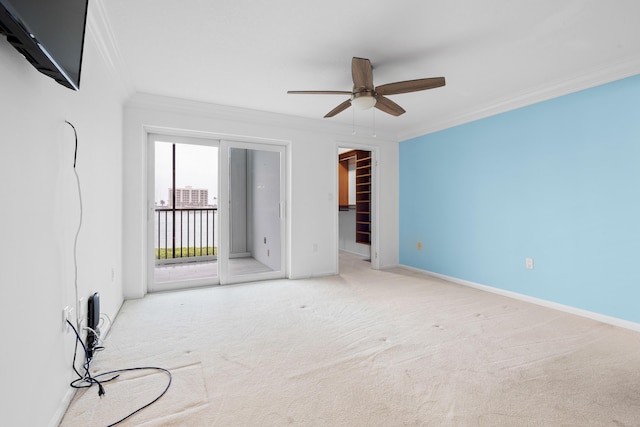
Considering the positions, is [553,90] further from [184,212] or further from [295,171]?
[184,212]

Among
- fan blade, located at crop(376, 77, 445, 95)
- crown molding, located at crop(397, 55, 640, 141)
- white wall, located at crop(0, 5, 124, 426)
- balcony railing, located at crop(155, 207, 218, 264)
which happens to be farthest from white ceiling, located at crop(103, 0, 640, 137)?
balcony railing, located at crop(155, 207, 218, 264)

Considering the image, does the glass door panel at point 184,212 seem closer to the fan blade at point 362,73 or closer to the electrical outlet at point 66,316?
the electrical outlet at point 66,316

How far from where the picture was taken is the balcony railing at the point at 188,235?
4.44 m

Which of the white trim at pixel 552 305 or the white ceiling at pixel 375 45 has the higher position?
the white ceiling at pixel 375 45

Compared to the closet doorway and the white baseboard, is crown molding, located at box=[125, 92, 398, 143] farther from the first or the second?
the white baseboard

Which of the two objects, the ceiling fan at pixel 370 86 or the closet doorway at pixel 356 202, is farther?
the closet doorway at pixel 356 202

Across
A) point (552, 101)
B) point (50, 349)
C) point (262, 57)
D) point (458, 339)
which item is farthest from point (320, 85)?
point (50, 349)

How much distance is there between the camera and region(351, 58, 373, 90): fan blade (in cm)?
218

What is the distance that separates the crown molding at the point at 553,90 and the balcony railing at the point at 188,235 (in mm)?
3764

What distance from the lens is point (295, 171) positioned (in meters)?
4.33

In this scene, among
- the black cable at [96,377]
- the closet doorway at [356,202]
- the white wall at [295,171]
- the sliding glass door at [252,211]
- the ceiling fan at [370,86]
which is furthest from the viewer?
the closet doorway at [356,202]

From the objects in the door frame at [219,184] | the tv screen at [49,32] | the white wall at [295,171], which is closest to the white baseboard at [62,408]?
the tv screen at [49,32]

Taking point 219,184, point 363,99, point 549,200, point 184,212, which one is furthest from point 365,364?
point 184,212

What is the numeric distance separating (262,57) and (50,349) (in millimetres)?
2423
